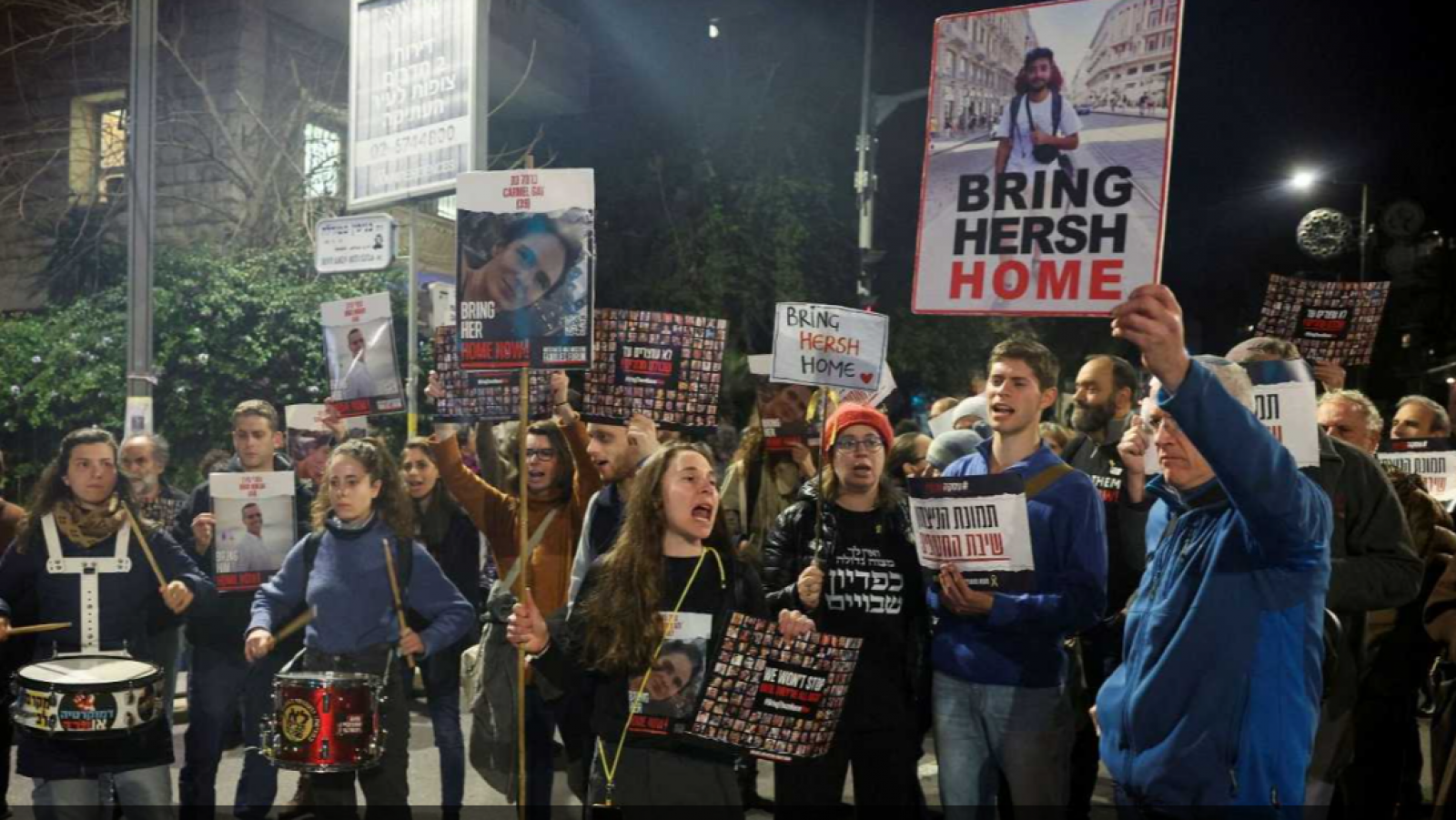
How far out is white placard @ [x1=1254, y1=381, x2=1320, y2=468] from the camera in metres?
4.14

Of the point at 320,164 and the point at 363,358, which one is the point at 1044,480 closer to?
the point at 363,358

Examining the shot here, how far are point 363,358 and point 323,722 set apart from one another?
3.07 m

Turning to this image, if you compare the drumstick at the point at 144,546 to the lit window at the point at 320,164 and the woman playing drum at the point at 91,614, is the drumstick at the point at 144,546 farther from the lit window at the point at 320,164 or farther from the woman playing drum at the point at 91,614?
the lit window at the point at 320,164

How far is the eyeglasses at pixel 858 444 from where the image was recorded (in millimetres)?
5316

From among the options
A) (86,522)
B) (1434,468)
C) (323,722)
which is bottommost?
(323,722)

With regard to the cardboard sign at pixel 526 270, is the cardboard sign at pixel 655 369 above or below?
below

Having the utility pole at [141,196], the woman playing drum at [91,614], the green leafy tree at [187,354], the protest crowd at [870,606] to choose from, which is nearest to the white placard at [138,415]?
the utility pole at [141,196]

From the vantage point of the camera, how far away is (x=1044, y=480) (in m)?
4.86

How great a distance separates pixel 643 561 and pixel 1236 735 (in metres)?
2.08

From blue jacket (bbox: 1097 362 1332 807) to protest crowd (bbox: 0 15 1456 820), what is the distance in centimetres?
1

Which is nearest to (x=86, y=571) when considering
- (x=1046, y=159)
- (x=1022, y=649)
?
(x=1022, y=649)

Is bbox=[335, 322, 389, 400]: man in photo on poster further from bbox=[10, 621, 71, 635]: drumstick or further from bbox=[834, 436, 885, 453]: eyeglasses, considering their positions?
bbox=[834, 436, 885, 453]: eyeglasses

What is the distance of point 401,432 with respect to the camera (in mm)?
15820

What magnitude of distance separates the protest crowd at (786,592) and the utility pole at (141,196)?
3009 mm
